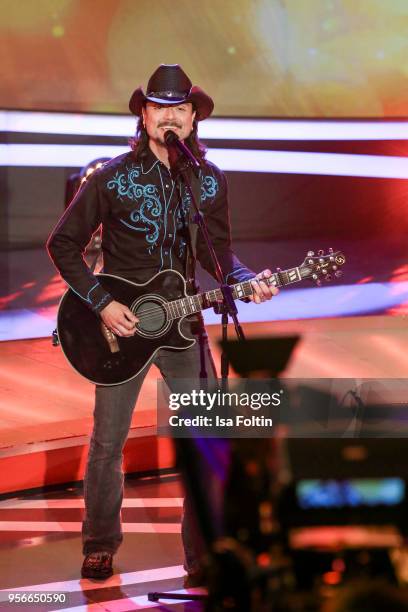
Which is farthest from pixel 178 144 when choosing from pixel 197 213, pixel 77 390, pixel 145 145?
pixel 77 390

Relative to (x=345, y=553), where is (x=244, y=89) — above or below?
above

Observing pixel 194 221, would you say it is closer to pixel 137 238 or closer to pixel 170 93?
pixel 137 238

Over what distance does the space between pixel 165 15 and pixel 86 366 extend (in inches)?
191

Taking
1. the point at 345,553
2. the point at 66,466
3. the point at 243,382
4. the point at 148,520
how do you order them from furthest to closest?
1. the point at 66,466
2. the point at 148,520
3. the point at 243,382
4. the point at 345,553

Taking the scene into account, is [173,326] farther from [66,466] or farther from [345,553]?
[345,553]

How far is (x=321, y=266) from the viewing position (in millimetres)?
3398

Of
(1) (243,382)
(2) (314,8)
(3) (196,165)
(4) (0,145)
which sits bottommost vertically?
(1) (243,382)

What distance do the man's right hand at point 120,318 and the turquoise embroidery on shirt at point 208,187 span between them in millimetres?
496

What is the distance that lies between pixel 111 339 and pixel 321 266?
0.79 metres

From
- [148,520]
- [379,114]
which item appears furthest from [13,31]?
[148,520]

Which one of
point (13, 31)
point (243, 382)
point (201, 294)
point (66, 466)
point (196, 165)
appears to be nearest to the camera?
point (243, 382)

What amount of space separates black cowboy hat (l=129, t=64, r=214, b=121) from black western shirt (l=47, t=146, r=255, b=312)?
0.66 ft

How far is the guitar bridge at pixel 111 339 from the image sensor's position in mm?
3451

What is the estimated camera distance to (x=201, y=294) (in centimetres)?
341
